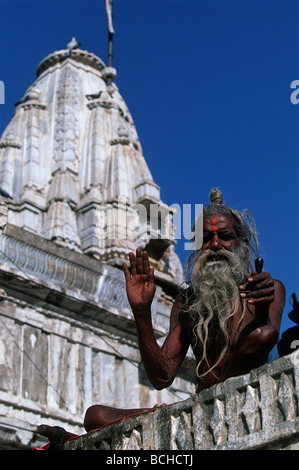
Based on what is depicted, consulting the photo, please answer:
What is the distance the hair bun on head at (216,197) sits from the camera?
6582 millimetres

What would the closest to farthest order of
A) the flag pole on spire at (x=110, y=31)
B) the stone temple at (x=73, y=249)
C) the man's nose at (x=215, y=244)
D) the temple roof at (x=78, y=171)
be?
the man's nose at (x=215, y=244), the stone temple at (x=73, y=249), the temple roof at (x=78, y=171), the flag pole on spire at (x=110, y=31)

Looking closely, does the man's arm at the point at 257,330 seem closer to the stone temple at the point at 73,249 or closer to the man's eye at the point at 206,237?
the man's eye at the point at 206,237

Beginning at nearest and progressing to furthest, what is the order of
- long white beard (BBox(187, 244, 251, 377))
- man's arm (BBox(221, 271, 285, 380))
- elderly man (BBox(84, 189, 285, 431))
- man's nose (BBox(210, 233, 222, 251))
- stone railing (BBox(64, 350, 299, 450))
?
stone railing (BBox(64, 350, 299, 450))
man's arm (BBox(221, 271, 285, 380))
elderly man (BBox(84, 189, 285, 431))
long white beard (BBox(187, 244, 251, 377))
man's nose (BBox(210, 233, 222, 251))

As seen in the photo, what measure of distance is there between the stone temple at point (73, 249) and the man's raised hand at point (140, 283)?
12.5 m

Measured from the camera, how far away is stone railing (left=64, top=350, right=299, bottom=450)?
14.9 ft

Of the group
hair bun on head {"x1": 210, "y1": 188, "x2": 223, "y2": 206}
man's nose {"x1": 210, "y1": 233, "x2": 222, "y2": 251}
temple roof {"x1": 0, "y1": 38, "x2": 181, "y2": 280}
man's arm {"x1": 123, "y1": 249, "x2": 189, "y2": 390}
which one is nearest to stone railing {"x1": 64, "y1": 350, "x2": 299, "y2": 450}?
man's arm {"x1": 123, "y1": 249, "x2": 189, "y2": 390}

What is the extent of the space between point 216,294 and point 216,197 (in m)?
1.00

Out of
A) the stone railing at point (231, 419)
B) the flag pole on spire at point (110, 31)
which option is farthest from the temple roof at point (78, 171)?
the stone railing at point (231, 419)

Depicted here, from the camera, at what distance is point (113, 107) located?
1522 inches

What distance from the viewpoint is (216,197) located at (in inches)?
260

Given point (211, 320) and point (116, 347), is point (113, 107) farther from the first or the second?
point (211, 320)

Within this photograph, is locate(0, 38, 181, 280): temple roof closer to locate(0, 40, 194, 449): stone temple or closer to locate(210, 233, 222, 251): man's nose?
locate(0, 40, 194, 449): stone temple

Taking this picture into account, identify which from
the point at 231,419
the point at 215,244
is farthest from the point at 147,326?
the point at 231,419

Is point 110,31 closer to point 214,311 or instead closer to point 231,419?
point 214,311
